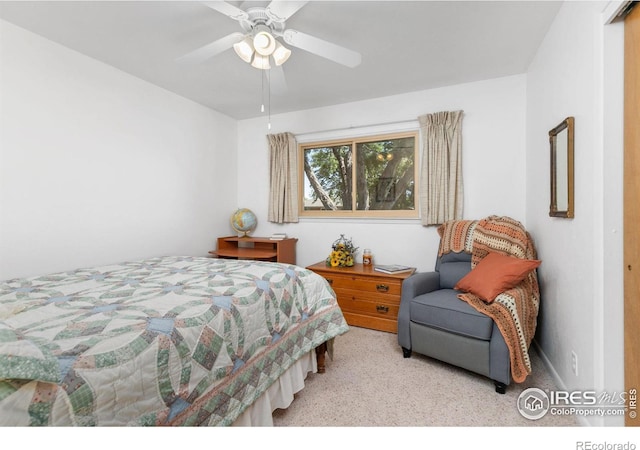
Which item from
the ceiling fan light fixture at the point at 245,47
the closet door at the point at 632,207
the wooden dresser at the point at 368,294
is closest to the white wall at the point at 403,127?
the wooden dresser at the point at 368,294

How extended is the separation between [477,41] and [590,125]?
1.18 metres

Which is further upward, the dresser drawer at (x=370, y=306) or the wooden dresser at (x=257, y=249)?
the wooden dresser at (x=257, y=249)

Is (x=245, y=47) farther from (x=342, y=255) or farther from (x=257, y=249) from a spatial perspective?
(x=257, y=249)

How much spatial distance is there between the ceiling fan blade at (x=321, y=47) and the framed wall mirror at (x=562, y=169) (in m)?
1.27

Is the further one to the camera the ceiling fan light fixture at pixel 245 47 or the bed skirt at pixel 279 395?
the ceiling fan light fixture at pixel 245 47

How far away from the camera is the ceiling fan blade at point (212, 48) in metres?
1.73

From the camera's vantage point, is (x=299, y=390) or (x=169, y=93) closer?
(x=299, y=390)

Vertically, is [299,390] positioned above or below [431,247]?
below

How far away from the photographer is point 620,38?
49.9 inches

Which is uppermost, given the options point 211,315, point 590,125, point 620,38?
point 620,38

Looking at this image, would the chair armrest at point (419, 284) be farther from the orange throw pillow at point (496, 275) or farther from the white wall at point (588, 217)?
the white wall at point (588, 217)
